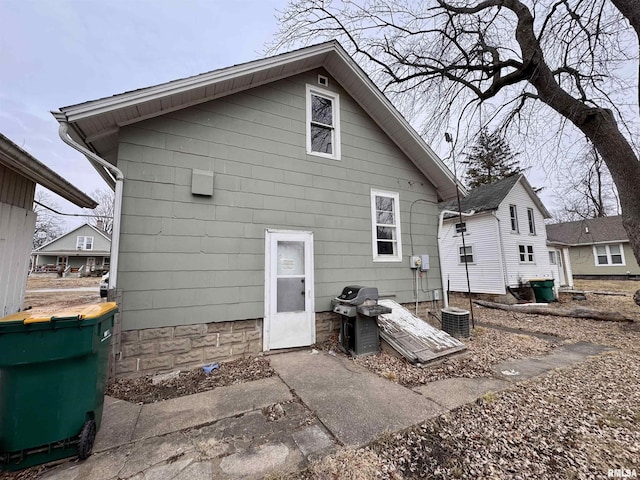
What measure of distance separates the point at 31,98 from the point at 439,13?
16.7 m

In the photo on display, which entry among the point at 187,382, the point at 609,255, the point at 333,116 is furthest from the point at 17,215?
the point at 609,255

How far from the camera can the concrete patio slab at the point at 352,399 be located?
2504mm

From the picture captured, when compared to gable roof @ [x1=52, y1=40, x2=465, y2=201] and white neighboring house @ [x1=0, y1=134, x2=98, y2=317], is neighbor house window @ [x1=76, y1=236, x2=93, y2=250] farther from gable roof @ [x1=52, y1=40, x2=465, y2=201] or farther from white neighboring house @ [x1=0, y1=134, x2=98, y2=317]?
white neighboring house @ [x1=0, y1=134, x2=98, y2=317]

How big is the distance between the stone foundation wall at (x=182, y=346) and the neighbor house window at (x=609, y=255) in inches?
1070

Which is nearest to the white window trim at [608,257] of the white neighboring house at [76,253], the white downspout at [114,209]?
the white downspout at [114,209]

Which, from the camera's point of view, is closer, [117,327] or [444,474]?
[444,474]

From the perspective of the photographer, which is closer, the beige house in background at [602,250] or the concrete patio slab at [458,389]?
the concrete patio slab at [458,389]

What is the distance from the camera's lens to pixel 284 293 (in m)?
4.74

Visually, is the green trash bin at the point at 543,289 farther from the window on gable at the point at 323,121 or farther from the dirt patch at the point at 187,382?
the dirt patch at the point at 187,382

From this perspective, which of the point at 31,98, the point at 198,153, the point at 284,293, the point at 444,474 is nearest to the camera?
the point at 444,474

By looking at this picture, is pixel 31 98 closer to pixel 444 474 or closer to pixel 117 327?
pixel 117 327

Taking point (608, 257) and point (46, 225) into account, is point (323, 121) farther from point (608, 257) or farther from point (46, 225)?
point (46, 225)

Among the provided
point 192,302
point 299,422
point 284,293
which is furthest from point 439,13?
point 299,422

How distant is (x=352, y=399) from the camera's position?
3025 millimetres
